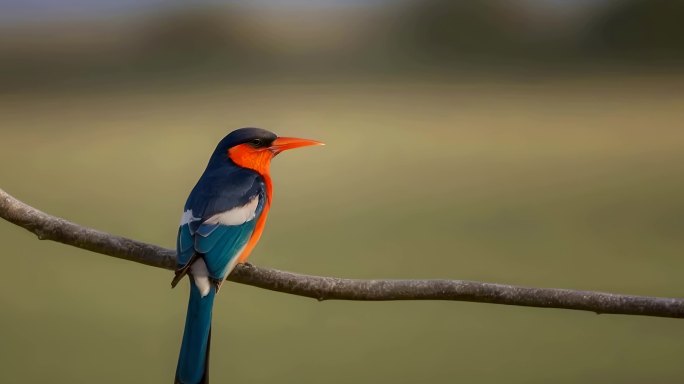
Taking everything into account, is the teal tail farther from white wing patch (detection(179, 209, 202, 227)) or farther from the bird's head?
the bird's head

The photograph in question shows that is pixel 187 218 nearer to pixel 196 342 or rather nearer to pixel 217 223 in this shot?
pixel 217 223

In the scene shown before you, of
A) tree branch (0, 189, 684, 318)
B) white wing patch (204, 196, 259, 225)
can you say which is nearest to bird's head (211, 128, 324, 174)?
white wing patch (204, 196, 259, 225)

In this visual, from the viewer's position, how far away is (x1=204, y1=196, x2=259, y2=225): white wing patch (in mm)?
1379

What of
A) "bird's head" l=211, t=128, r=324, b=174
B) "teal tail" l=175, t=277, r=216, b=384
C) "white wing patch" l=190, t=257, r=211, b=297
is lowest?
"teal tail" l=175, t=277, r=216, b=384

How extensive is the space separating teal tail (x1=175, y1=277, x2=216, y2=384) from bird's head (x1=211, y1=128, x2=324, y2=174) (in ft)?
1.29

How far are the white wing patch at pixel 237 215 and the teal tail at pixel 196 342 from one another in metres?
0.14

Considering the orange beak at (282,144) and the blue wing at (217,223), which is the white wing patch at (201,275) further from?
the orange beak at (282,144)

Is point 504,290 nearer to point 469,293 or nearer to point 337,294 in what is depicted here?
point 469,293

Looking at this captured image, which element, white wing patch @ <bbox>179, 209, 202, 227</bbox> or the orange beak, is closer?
white wing patch @ <bbox>179, 209, 202, 227</bbox>

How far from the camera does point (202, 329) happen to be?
48.7 inches

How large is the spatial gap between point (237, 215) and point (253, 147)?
22 cm

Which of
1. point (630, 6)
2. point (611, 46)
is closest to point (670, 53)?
point (611, 46)

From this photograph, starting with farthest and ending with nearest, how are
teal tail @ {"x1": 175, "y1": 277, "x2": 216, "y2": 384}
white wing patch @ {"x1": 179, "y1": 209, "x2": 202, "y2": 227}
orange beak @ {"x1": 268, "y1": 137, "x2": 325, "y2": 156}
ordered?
orange beak @ {"x1": 268, "y1": 137, "x2": 325, "y2": 156} < white wing patch @ {"x1": 179, "y1": 209, "x2": 202, "y2": 227} < teal tail @ {"x1": 175, "y1": 277, "x2": 216, "y2": 384}

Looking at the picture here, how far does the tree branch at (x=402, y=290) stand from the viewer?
1.26 meters
